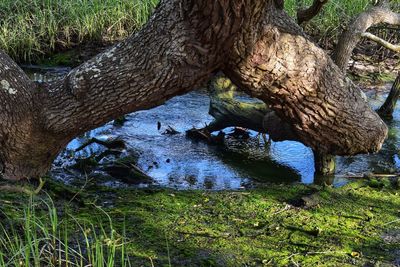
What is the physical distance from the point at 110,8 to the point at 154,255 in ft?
17.4

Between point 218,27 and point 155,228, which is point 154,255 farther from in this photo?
point 218,27

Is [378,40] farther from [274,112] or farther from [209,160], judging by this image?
[209,160]

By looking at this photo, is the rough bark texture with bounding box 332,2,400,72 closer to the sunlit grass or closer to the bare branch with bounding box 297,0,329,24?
the bare branch with bounding box 297,0,329,24

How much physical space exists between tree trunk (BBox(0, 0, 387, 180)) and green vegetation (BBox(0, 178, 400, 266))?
0.41 metres

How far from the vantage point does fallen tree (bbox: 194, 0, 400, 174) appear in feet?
14.0

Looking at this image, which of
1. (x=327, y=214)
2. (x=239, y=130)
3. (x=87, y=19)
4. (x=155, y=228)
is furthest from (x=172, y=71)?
(x=87, y=19)

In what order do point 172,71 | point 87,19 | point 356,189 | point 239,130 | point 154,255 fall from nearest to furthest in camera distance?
point 154,255, point 172,71, point 356,189, point 239,130, point 87,19

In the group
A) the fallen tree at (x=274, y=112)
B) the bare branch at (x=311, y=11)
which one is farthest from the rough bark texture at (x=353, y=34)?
the bare branch at (x=311, y=11)

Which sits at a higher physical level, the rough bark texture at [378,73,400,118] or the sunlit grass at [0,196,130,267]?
the rough bark texture at [378,73,400,118]

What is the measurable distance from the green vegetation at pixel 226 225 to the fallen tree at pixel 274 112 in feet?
1.33

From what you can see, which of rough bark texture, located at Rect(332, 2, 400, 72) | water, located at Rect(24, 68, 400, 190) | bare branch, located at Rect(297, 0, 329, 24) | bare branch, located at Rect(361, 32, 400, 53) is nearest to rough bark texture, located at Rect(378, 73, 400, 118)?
water, located at Rect(24, 68, 400, 190)

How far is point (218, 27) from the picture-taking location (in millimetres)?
3174

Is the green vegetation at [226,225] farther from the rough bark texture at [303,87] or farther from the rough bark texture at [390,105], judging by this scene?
the rough bark texture at [390,105]

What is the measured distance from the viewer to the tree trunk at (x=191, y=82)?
3266 millimetres
